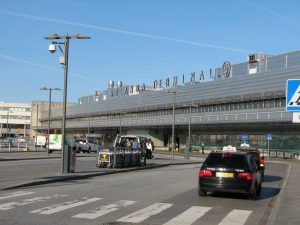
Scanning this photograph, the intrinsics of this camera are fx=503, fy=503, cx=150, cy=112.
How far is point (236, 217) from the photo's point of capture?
12.3 m

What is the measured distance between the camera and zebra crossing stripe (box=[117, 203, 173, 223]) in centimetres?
1114

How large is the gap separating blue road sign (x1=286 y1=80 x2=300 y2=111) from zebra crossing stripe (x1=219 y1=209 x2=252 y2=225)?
4598 millimetres

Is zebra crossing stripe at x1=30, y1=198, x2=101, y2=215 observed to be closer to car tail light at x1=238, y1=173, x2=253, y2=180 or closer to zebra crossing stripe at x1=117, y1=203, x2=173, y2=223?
zebra crossing stripe at x1=117, y1=203, x2=173, y2=223

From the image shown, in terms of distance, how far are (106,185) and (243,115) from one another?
56.6 metres

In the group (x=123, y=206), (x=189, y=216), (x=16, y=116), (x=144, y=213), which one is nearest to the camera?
(x=189, y=216)

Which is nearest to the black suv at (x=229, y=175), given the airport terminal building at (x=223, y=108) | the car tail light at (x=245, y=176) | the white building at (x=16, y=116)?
the car tail light at (x=245, y=176)

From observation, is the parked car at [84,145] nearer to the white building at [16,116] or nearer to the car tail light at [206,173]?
the car tail light at [206,173]

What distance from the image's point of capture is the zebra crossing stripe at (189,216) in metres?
11.1

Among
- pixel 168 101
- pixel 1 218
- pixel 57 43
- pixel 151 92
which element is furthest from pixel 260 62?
pixel 1 218

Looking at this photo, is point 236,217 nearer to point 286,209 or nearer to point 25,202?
point 286,209

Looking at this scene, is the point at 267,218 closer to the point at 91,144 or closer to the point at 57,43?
the point at 57,43

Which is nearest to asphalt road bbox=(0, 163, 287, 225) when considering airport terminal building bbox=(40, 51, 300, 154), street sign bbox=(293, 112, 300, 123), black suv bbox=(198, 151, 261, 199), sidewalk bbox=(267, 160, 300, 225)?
sidewalk bbox=(267, 160, 300, 225)

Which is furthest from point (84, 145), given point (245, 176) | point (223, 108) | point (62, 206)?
point (62, 206)

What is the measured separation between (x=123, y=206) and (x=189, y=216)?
2104 mm
